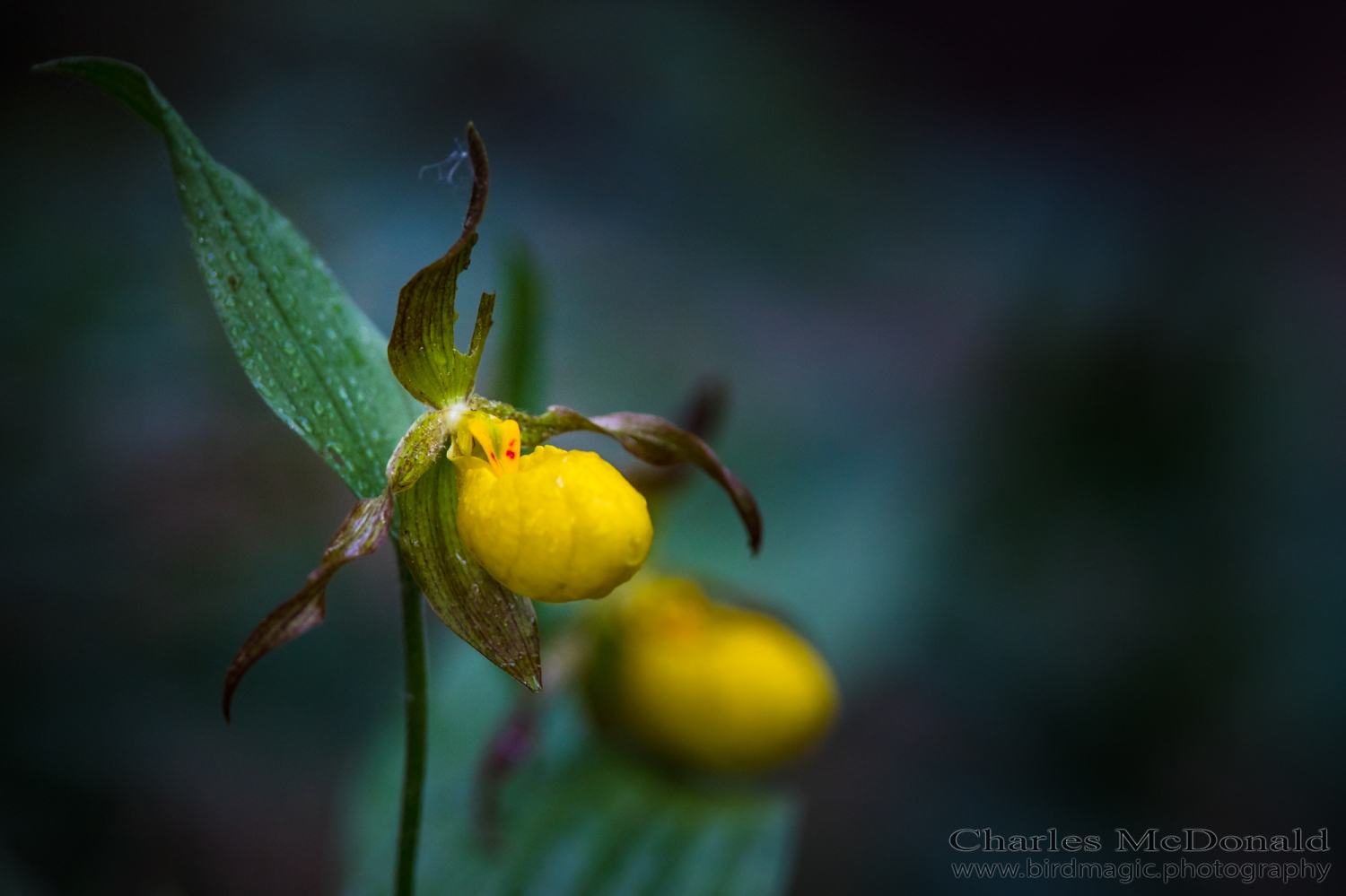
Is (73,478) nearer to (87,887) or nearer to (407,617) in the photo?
(87,887)

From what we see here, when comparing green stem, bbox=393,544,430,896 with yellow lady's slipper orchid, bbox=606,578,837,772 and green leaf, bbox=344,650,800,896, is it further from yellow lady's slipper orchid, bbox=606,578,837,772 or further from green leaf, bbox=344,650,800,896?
yellow lady's slipper orchid, bbox=606,578,837,772

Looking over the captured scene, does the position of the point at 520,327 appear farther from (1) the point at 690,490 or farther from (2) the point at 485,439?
(1) the point at 690,490

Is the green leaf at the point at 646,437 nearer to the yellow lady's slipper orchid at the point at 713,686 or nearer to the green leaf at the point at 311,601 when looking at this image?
the green leaf at the point at 311,601

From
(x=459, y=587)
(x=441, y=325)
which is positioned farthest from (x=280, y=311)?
(x=459, y=587)

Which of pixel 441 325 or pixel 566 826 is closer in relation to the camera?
pixel 441 325

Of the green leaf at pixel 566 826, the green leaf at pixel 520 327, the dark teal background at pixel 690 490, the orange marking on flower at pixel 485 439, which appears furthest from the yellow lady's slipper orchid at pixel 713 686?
Answer: the orange marking on flower at pixel 485 439

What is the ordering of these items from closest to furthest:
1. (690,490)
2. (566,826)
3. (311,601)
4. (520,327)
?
(311,601) → (520,327) → (566,826) → (690,490)
